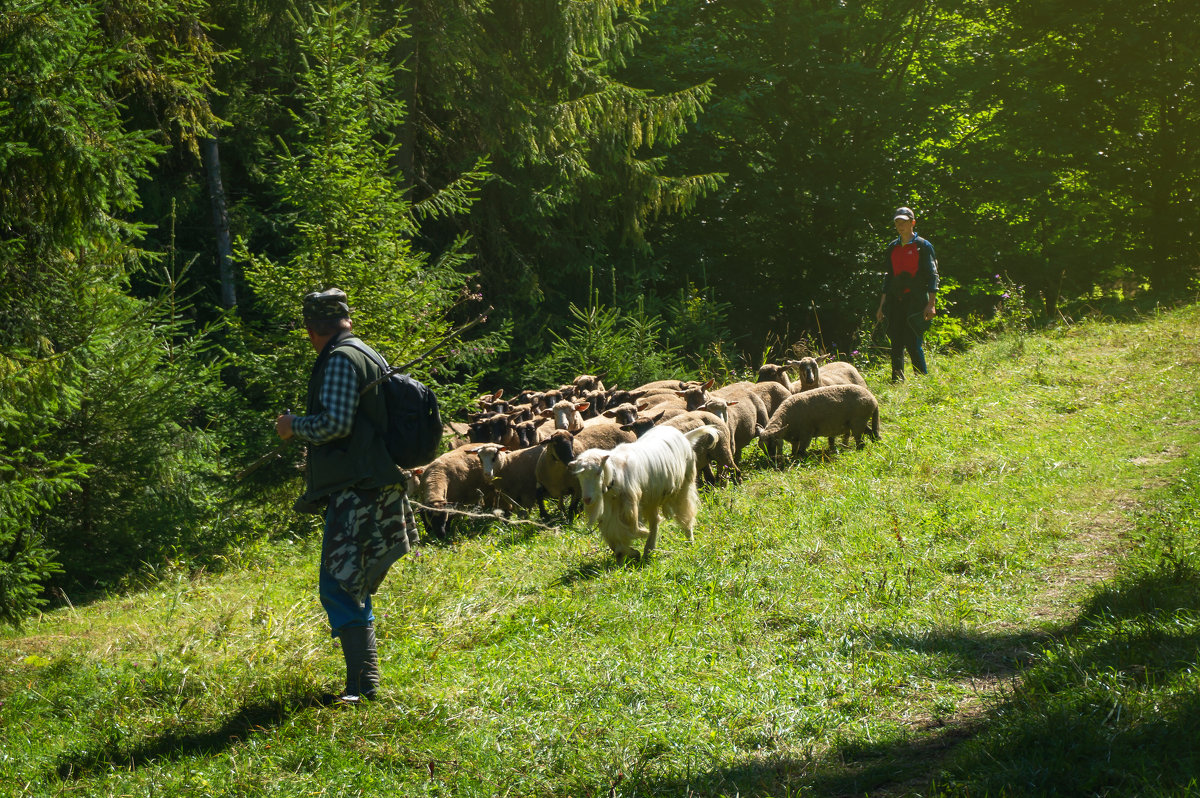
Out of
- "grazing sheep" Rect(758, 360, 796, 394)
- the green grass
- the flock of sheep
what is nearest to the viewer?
the green grass

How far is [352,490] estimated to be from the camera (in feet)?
18.6

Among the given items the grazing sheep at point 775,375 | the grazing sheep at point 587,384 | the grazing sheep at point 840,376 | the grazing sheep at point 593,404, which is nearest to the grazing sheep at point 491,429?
the grazing sheep at point 593,404

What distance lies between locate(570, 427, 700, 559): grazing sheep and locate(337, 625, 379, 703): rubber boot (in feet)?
8.71

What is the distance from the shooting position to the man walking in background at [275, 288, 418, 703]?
18.2 ft

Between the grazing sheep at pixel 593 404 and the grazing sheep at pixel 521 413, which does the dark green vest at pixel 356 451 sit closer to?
the grazing sheep at pixel 521 413

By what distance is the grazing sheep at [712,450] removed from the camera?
433 inches

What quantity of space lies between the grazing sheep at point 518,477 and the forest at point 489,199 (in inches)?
69.0

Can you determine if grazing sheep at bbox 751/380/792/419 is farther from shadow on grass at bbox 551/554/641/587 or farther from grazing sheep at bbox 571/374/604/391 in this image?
shadow on grass at bbox 551/554/641/587

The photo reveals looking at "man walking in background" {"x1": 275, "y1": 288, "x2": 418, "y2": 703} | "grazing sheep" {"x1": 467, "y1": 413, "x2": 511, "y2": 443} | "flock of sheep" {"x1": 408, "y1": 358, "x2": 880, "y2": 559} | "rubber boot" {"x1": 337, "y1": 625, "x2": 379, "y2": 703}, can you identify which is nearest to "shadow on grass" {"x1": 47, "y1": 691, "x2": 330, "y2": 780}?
"rubber boot" {"x1": 337, "y1": 625, "x2": 379, "y2": 703}

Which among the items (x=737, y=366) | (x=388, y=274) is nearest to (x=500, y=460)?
(x=388, y=274)

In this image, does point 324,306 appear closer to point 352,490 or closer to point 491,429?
point 352,490

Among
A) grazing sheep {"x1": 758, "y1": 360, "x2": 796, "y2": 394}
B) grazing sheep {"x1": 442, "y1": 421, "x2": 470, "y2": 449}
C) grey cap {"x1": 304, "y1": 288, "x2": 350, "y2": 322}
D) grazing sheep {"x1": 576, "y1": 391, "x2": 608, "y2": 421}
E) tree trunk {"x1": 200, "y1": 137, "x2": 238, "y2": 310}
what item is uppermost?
tree trunk {"x1": 200, "y1": 137, "x2": 238, "y2": 310}

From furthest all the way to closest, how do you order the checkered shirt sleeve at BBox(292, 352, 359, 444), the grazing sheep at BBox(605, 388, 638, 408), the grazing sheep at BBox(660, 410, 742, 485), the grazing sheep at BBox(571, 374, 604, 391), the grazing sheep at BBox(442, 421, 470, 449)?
the grazing sheep at BBox(571, 374, 604, 391) < the grazing sheep at BBox(605, 388, 638, 408) < the grazing sheep at BBox(442, 421, 470, 449) < the grazing sheep at BBox(660, 410, 742, 485) < the checkered shirt sleeve at BBox(292, 352, 359, 444)

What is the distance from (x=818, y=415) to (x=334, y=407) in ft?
24.4
